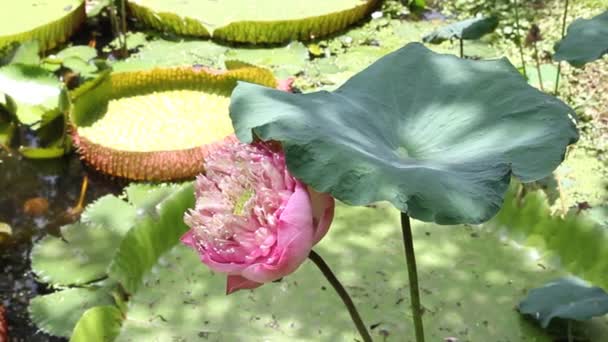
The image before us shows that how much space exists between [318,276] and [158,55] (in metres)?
1.57

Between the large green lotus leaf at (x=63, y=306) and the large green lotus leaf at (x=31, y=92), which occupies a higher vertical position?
the large green lotus leaf at (x=31, y=92)

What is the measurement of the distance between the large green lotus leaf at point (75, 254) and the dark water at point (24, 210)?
82 millimetres

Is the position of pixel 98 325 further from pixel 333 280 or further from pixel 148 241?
pixel 333 280

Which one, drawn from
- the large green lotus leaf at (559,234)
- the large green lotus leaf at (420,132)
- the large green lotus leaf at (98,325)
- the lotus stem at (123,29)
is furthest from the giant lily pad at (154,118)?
the large green lotus leaf at (420,132)

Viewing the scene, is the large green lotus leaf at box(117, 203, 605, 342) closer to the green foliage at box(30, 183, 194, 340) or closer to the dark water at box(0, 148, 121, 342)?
the green foliage at box(30, 183, 194, 340)

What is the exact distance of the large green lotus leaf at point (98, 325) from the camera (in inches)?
47.2

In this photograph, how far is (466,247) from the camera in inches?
53.4

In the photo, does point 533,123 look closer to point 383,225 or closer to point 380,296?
point 380,296

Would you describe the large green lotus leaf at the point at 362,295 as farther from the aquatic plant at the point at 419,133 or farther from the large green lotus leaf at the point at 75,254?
the aquatic plant at the point at 419,133

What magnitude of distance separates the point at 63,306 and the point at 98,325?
422 millimetres

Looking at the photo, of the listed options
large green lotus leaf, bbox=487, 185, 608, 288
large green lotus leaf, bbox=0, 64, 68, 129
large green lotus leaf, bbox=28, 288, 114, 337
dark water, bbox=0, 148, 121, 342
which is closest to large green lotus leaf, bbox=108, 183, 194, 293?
large green lotus leaf, bbox=28, 288, 114, 337

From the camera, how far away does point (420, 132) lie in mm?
845

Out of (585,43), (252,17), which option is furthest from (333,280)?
(252,17)

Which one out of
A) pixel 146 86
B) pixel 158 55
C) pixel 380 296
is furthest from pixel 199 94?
pixel 380 296
